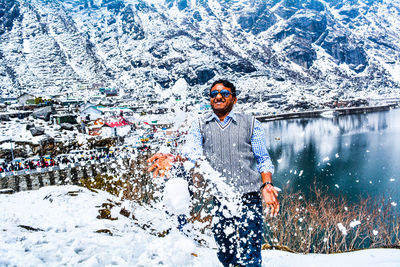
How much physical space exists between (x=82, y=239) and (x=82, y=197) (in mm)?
4875

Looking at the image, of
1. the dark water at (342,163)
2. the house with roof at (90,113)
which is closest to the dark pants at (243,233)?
the dark water at (342,163)

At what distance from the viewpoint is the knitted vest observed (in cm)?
268

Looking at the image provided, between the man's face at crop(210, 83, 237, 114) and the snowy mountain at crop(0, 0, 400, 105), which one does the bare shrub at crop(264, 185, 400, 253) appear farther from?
the snowy mountain at crop(0, 0, 400, 105)

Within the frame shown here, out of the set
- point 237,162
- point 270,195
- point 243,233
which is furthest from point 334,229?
point 237,162

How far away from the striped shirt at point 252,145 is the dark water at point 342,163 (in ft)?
71.2

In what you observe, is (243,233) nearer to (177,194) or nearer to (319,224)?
(177,194)

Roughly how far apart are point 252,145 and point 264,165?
9.4 inches

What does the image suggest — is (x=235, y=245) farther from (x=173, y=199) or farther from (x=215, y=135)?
(x=215, y=135)

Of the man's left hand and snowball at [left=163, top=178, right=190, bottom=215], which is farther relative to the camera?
snowball at [left=163, top=178, right=190, bottom=215]

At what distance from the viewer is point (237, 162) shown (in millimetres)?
2703

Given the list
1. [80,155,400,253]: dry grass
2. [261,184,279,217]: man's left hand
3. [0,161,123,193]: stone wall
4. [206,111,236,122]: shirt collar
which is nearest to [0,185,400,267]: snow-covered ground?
[261,184,279,217]: man's left hand

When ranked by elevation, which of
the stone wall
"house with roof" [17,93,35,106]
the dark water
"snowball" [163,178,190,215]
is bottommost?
the dark water

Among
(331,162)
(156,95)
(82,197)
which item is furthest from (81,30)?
(82,197)

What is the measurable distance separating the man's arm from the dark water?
71.0 ft
